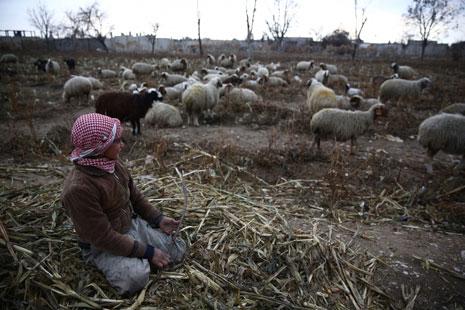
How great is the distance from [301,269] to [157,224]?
4.71ft

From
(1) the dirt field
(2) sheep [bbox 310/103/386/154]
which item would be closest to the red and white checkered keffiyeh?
(1) the dirt field

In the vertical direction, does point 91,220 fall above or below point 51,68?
below

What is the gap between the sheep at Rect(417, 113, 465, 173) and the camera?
596 centimetres

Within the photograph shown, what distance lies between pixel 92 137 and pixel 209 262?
1534 mm

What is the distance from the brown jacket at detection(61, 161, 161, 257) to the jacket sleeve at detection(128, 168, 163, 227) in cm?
24

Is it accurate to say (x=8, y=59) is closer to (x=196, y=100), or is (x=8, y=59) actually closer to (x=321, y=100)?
(x=196, y=100)

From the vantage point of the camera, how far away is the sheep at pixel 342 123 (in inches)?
275

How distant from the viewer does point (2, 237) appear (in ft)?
8.34

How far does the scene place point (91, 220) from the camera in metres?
2.04

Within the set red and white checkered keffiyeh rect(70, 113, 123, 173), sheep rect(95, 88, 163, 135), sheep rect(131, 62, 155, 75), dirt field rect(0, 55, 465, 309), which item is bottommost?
dirt field rect(0, 55, 465, 309)

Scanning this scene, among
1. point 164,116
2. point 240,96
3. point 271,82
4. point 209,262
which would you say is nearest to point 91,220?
point 209,262

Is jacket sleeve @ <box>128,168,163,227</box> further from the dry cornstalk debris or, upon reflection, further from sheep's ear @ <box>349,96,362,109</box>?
sheep's ear @ <box>349,96,362,109</box>

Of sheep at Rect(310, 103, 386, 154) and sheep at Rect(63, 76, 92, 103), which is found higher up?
sheep at Rect(63, 76, 92, 103)

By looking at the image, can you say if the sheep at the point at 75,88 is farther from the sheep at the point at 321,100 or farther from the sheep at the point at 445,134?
the sheep at the point at 445,134
